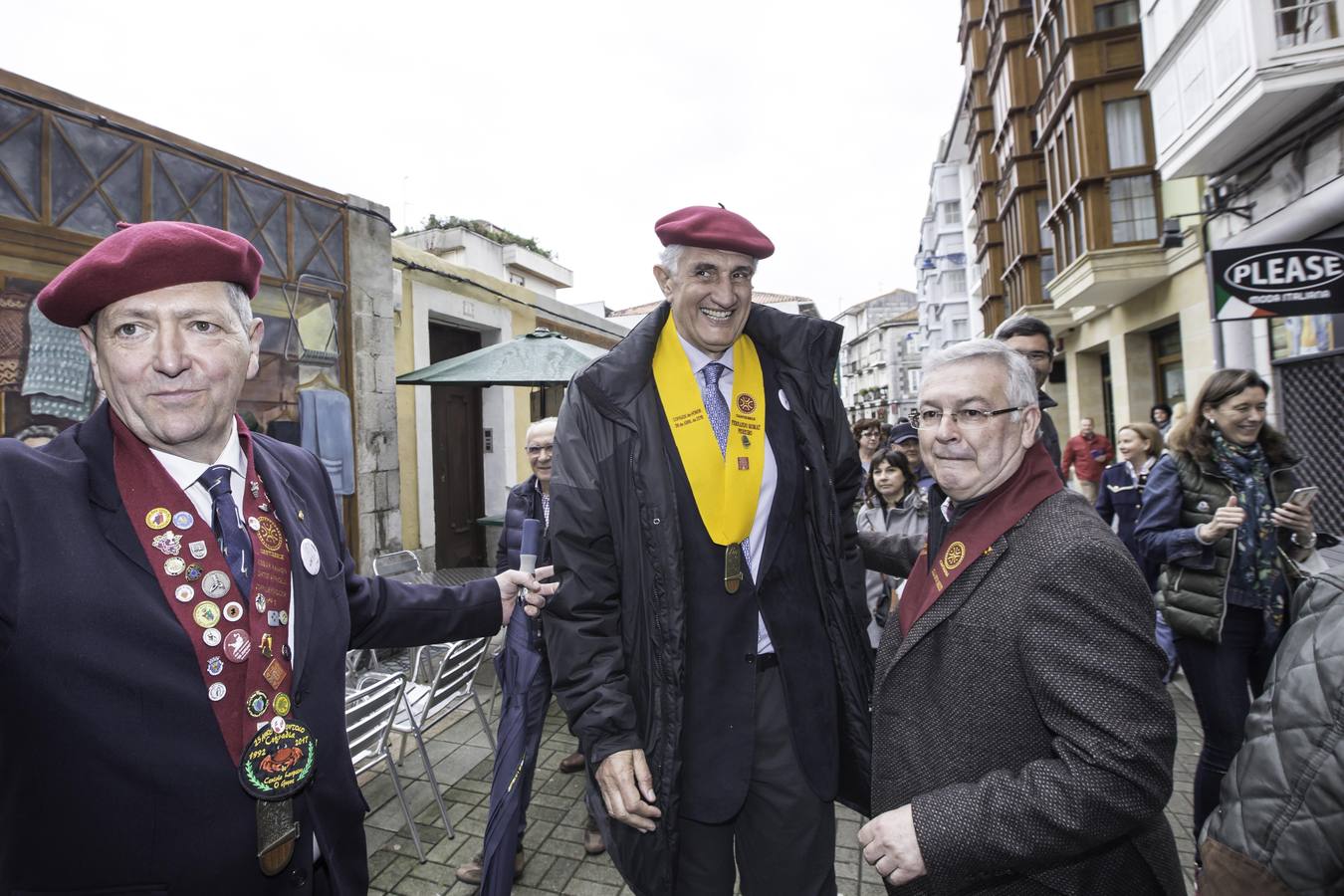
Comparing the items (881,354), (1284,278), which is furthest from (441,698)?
(881,354)

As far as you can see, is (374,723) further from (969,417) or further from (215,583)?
(969,417)

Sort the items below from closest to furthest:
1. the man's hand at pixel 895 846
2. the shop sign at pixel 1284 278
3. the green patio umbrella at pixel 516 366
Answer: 1. the man's hand at pixel 895 846
2. the shop sign at pixel 1284 278
3. the green patio umbrella at pixel 516 366

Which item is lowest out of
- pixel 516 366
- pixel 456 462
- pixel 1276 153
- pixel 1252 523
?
pixel 1252 523

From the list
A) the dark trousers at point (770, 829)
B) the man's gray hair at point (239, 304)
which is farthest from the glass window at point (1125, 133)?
the man's gray hair at point (239, 304)

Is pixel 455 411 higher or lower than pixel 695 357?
higher

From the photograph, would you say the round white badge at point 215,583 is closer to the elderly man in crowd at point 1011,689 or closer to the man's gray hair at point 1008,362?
the elderly man in crowd at point 1011,689

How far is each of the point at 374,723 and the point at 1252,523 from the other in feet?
13.5

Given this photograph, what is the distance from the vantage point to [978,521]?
5.18 ft

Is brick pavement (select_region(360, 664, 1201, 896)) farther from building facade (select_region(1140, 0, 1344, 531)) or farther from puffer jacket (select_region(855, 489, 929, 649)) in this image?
building facade (select_region(1140, 0, 1344, 531))

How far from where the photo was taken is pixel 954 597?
151 cm

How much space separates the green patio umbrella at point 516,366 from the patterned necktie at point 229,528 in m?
4.55

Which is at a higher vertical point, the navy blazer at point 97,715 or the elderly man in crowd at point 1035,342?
the elderly man in crowd at point 1035,342

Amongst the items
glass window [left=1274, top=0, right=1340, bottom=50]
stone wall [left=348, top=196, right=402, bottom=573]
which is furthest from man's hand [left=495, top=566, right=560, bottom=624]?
glass window [left=1274, top=0, right=1340, bottom=50]

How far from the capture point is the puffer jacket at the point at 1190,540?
2.90 m
